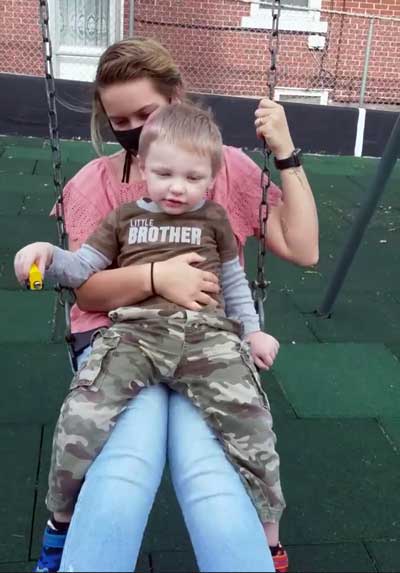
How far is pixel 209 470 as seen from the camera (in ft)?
4.39

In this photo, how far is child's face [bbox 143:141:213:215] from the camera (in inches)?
62.2

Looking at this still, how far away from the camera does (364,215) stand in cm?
347

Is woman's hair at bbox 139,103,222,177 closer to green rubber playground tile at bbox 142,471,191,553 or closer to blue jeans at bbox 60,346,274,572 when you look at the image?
blue jeans at bbox 60,346,274,572

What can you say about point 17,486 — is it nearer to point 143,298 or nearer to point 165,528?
point 165,528

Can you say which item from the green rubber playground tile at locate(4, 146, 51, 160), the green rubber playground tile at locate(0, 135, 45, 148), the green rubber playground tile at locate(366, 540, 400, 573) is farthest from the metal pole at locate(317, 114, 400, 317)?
the green rubber playground tile at locate(0, 135, 45, 148)

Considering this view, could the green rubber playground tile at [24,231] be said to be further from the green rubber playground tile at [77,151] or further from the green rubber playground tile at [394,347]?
the green rubber playground tile at [394,347]

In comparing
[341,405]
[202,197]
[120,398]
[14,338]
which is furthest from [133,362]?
[14,338]

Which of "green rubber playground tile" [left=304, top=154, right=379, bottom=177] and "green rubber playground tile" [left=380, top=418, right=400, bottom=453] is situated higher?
"green rubber playground tile" [left=380, top=418, right=400, bottom=453]

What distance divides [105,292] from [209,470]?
516mm

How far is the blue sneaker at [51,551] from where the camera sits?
1.54 m

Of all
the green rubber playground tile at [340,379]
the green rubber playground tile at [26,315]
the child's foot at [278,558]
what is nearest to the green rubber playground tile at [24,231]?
the green rubber playground tile at [26,315]

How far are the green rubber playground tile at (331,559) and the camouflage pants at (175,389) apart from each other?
527 mm

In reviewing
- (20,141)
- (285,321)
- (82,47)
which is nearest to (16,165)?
(20,141)

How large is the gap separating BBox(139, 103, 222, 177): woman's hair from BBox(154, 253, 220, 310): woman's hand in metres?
0.22
